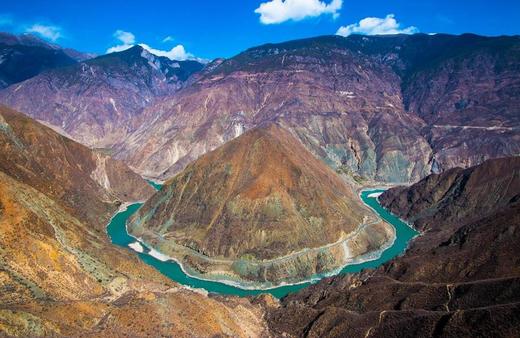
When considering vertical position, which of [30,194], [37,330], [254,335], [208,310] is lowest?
[254,335]

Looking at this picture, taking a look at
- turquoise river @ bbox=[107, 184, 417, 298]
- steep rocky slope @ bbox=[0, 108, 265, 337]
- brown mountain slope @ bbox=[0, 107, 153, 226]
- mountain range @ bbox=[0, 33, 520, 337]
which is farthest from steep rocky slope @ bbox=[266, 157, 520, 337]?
brown mountain slope @ bbox=[0, 107, 153, 226]

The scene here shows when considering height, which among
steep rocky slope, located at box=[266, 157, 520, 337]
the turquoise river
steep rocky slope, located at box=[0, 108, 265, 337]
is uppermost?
steep rocky slope, located at box=[0, 108, 265, 337]

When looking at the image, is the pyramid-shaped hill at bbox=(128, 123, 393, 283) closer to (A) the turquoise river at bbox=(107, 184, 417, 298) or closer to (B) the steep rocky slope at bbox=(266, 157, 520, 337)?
(A) the turquoise river at bbox=(107, 184, 417, 298)

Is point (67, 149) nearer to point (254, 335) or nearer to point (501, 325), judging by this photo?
point (254, 335)

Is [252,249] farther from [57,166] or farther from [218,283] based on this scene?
[57,166]

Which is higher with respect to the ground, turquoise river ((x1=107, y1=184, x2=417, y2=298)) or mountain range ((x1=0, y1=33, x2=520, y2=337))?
mountain range ((x1=0, y1=33, x2=520, y2=337))

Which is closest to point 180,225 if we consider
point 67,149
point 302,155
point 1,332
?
point 302,155

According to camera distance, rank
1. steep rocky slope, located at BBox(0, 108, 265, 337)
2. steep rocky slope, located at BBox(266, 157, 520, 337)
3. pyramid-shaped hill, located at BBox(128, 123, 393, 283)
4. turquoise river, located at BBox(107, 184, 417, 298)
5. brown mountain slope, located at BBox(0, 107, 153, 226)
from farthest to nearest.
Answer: brown mountain slope, located at BBox(0, 107, 153, 226)
pyramid-shaped hill, located at BBox(128, 123, 393, 283)
turquoise river, located at BBox(107, 184, 417, 298)
steep rocky slope, located at BBox(0, 108, 265, 337)
steep rocky slope, located at BBox(266, 157, 520, 337)
